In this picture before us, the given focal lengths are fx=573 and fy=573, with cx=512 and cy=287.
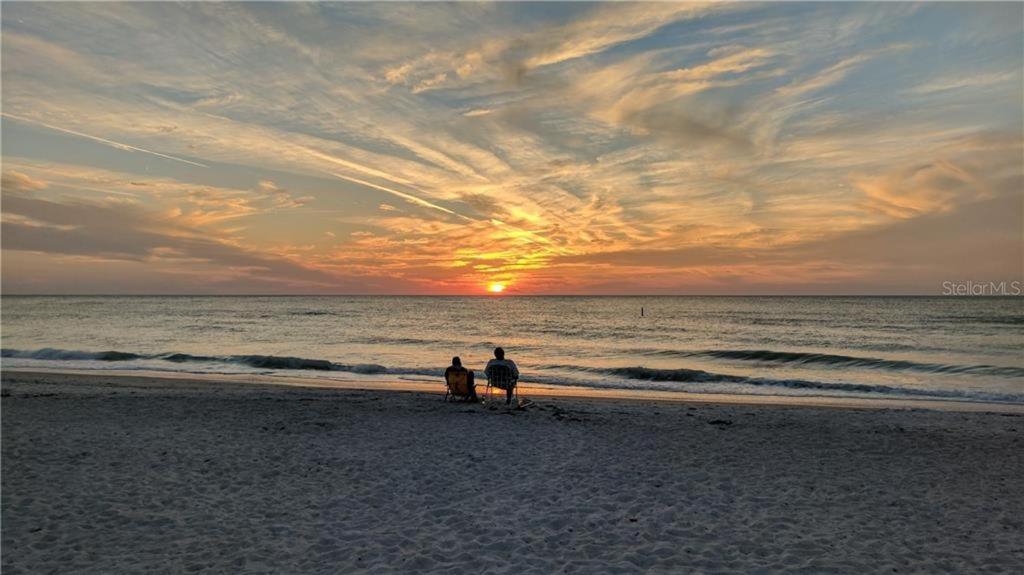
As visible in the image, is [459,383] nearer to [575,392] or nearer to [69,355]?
[575,392]

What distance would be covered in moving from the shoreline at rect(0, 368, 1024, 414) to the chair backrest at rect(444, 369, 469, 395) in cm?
322

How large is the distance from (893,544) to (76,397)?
19.7 meters

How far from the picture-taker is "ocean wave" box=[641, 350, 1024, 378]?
28.1 m

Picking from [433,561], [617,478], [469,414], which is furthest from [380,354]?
[433,561]

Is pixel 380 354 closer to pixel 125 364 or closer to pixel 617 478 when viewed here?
pixel 125 364

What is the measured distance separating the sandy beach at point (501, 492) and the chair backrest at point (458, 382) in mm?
1573

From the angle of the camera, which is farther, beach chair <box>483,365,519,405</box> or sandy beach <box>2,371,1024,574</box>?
beach chair <box>483,365,519,405</box>

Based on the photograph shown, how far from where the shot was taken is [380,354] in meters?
35.4

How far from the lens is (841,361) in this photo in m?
32.8

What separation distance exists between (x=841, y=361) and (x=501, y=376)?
84.7 feet

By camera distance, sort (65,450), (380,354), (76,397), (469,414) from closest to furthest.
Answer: (65,450) < (469,414) < (76,397) < (380,354)

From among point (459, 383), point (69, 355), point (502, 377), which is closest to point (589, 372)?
point (459, 383)

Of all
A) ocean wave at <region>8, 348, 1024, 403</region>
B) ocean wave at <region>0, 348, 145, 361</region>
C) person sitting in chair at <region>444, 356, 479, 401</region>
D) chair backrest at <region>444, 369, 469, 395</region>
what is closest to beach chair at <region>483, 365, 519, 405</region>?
person sitting in chair at <region>444, 356, 479, 401</region>

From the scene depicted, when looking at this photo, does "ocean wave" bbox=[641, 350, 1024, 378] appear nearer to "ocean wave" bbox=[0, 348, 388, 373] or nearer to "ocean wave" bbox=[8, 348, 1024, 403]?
"ocean wave" bbox=[8, 348, 1024, 403]
